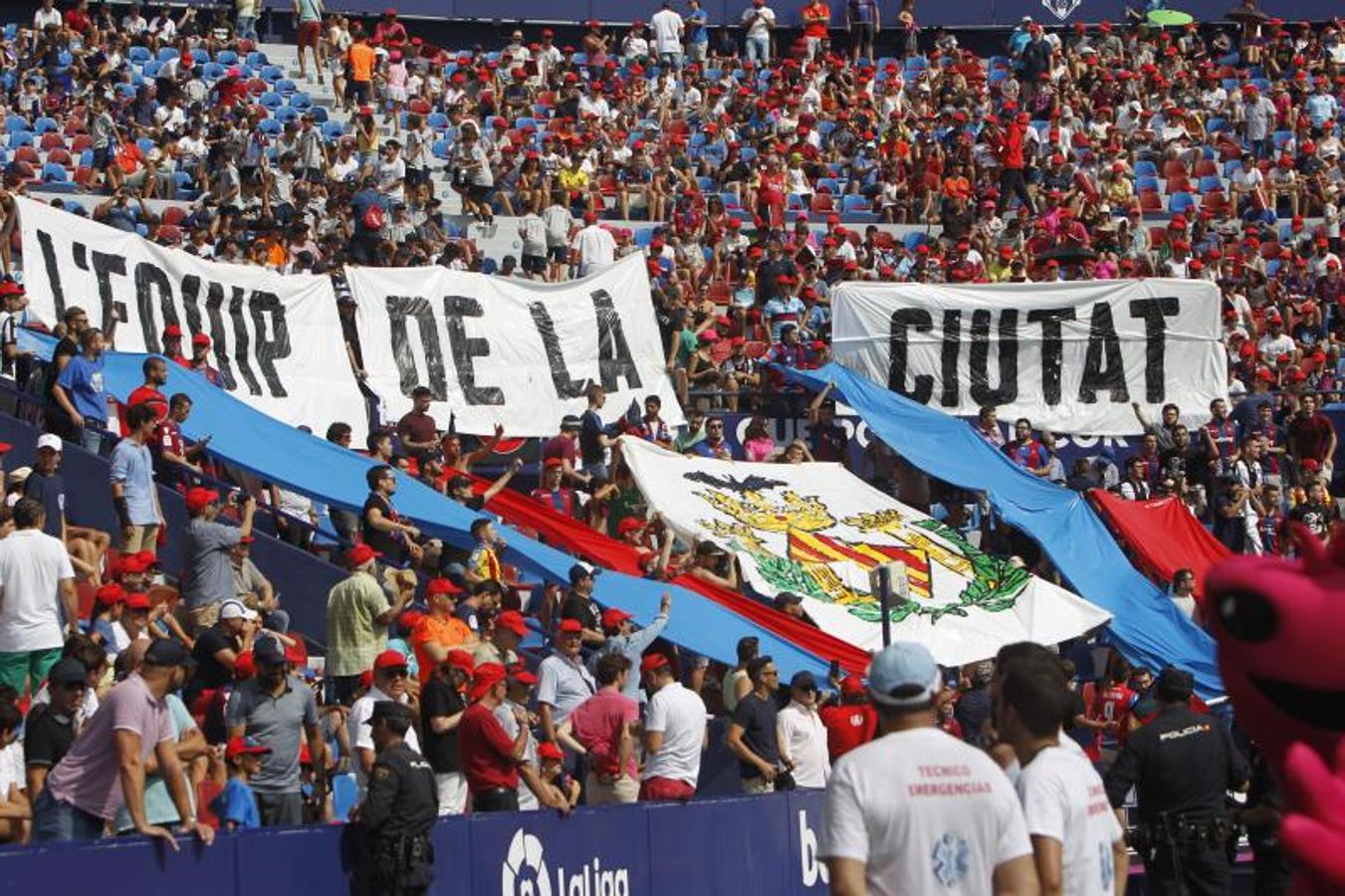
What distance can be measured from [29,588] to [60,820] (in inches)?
109

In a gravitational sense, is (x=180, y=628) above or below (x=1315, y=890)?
below

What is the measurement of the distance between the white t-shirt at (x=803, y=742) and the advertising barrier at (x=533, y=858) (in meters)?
0.24

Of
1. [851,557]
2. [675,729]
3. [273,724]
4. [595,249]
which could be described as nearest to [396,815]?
[273,724]

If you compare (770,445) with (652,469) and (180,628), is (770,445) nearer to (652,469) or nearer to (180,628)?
(652,469)

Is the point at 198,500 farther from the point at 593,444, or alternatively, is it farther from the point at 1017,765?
the point at 1017,765

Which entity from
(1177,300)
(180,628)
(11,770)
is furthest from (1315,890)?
(1177,300)

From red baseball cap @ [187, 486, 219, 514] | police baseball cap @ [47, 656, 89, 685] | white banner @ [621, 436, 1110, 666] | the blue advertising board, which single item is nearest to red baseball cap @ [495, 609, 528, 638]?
red baseball cap @ [187, 486, 219, 514]

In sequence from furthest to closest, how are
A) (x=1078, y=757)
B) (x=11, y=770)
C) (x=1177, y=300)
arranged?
1. (x=1177, y=300)
2. (x=11, y=770)
3. (x=1078, y=757)

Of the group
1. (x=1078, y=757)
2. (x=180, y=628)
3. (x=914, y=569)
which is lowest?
(x=914, y=569)

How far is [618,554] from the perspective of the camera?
18.0 m

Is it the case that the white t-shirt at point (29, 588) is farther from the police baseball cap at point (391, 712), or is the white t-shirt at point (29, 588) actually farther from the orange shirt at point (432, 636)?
the police baseball cap at point (391, 712)

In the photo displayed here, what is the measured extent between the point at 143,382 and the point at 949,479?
24.1ft

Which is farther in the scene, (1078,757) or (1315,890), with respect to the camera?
(1078,757)

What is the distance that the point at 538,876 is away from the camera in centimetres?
1191
